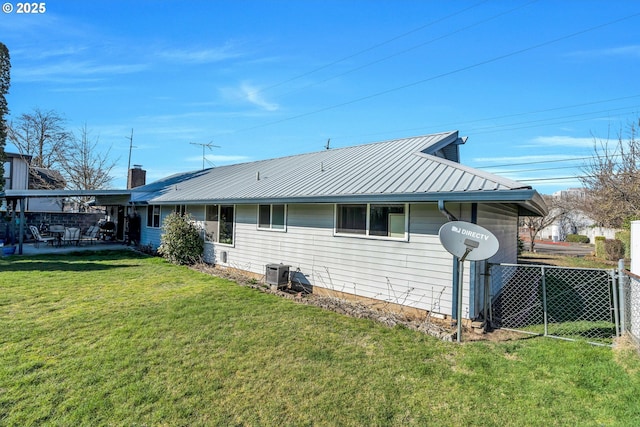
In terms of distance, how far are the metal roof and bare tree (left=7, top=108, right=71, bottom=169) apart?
64.7 feet

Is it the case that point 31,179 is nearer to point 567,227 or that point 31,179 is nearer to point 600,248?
point 600,248

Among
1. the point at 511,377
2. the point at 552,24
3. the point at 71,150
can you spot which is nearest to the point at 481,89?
the point at 552,24

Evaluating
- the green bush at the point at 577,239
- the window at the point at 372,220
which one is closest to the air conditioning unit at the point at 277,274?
the window at the point at 372,220

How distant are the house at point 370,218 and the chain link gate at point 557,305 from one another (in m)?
0.84

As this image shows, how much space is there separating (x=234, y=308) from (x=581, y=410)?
17.3 feet

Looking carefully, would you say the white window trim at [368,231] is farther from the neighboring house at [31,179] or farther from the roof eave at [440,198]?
the neighboring house at [31,179]

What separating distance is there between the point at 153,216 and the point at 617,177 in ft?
73.9

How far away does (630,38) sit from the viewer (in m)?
10.4

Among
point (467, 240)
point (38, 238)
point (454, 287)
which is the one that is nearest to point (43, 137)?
point (38, 238)

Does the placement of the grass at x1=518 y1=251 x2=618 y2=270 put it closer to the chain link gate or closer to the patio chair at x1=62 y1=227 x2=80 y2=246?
the chain link gate

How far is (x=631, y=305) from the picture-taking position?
178 inches

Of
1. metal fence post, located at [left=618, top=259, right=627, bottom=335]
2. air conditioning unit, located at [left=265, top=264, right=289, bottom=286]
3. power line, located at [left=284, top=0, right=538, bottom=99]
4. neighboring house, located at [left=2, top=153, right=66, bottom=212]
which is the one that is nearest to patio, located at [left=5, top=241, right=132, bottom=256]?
neighboring house, located at [left=2, top=153, right=66, bottom=212]

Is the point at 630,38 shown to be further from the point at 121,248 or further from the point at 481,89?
the point at 121,248

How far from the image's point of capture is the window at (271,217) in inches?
342
